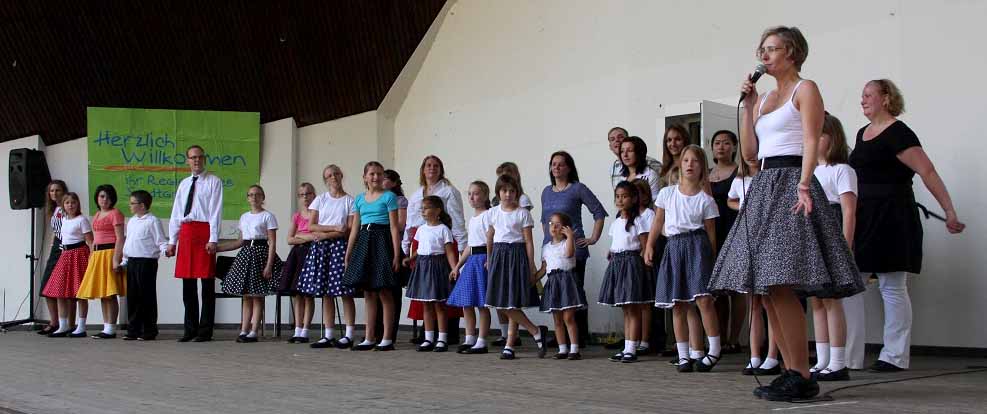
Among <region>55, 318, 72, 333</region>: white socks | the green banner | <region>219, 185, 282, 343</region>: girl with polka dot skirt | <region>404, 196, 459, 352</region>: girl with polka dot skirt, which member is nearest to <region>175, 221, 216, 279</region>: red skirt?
<region>219, 185, 282, 343</region>: girl with polka dot skirt

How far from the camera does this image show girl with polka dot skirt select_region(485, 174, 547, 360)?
7.13 metres

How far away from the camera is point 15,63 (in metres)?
10.7

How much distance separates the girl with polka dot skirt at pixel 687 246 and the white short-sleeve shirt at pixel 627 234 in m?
0.58

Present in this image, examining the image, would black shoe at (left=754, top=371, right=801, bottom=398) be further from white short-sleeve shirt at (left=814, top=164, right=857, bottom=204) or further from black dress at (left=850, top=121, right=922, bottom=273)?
black dress at (left=850, top=121, right=922, bottom=273)

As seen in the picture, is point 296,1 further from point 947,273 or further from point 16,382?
point 947,273

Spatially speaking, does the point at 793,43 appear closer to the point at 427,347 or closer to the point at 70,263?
the point at 427,347

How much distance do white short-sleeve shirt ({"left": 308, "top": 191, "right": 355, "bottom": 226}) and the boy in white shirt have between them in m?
1.63

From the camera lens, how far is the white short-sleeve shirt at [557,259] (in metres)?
6.96

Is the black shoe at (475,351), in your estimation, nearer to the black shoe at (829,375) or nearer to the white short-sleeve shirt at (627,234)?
the white short-sleeve shirt at (627,234)

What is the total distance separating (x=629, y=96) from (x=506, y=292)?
246 cm

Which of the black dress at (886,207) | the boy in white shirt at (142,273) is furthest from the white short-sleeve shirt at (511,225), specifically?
the boy in white shirt at (142,273)

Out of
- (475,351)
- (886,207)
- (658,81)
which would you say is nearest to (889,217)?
(886,207)

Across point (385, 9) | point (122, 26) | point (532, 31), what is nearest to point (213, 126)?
point (122, 26)

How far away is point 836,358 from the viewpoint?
5.10m
